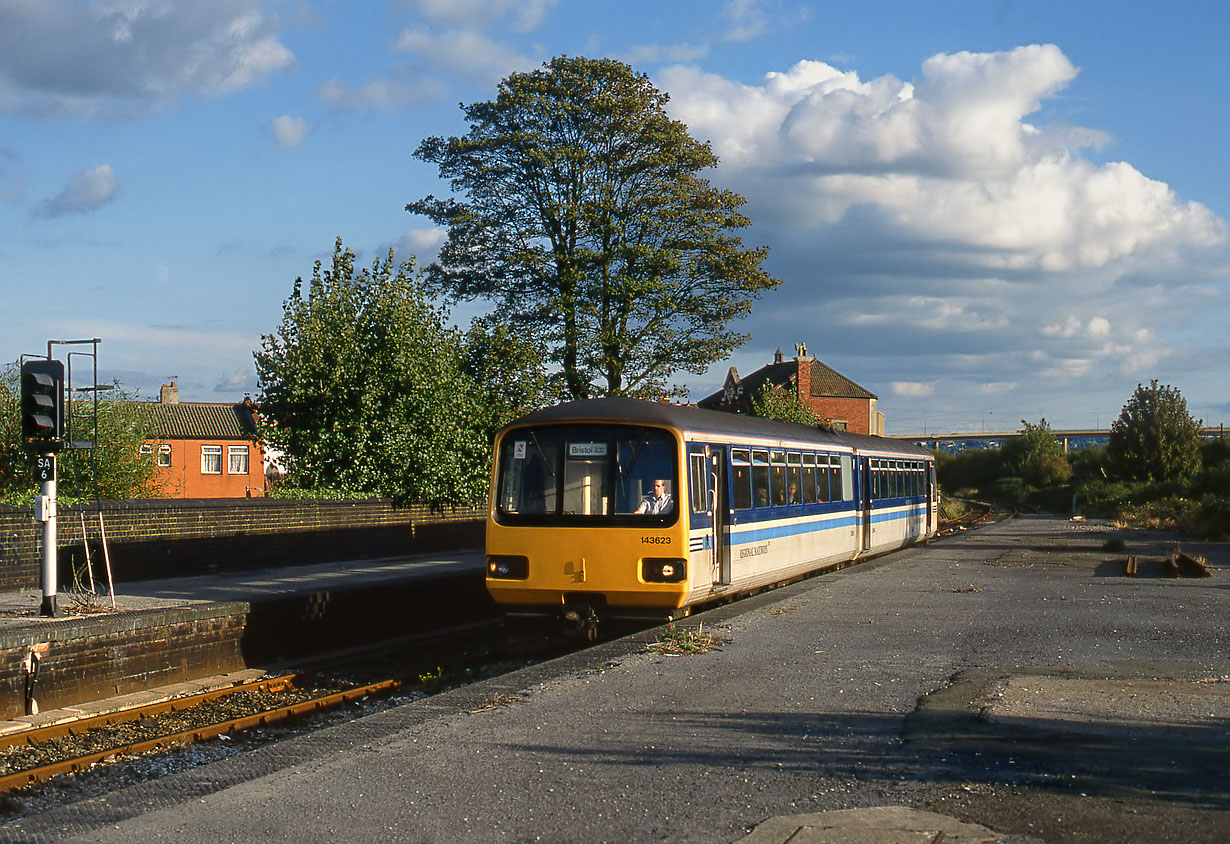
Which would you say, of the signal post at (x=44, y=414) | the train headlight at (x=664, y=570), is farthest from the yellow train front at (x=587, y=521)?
the signal post at (x=44, y=414)

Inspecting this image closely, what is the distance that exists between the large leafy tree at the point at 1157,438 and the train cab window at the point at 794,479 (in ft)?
131

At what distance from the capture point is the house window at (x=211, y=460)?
6512 centimetres

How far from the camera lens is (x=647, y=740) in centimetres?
778

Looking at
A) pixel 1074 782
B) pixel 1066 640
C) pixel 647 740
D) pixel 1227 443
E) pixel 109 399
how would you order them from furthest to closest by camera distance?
pixel 1227 443 → pixel 109 399 → pixel 1066 640 → pixel 647 740 → pixel 1074 782

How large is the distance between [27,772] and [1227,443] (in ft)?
192

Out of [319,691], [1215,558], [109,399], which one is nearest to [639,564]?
[319,691]

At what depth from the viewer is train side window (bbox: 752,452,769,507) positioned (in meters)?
16.3

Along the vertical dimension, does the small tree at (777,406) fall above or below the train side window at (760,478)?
above

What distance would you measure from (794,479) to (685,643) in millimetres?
6858

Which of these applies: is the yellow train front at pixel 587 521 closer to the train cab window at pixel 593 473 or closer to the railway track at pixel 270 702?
the train cab window at pixel 593 473

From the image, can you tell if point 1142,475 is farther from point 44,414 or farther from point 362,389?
point 44,414

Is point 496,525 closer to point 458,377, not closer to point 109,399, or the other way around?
point 458,377

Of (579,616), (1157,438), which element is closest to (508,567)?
(579,616)

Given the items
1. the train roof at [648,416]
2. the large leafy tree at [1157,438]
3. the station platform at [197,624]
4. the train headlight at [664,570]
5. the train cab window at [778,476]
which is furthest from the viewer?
the large leafy tree at [1157,438]
